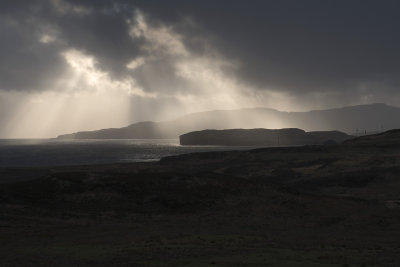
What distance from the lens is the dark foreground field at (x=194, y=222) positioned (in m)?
23.5

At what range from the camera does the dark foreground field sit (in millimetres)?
23547

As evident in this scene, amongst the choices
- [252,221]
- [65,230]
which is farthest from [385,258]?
[65,230]

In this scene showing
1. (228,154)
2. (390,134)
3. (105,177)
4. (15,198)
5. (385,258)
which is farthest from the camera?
(390,134)

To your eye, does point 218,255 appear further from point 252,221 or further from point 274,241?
point 252,221

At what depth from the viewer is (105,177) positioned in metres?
51.1

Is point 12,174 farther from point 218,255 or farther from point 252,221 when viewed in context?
point 218,255

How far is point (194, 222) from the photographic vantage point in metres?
38.6

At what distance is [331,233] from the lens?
3394 centimetres

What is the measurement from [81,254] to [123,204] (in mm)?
20290

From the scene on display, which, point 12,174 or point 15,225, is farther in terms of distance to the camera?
point 12,174

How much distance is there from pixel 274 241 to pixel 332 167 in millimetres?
60270

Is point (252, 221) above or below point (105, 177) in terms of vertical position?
below

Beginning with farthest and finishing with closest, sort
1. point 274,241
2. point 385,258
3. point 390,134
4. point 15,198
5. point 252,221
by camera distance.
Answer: point 390,134 < point 15,198 < point 252,221 < point 274,241 < point 385,258

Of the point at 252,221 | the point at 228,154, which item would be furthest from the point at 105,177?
the point at 228,154
